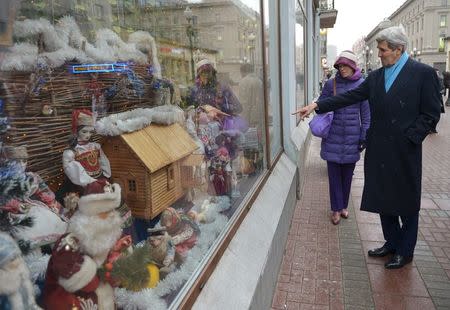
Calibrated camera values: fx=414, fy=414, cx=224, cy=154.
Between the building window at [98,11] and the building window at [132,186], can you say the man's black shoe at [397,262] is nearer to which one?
the building window at [132,186]

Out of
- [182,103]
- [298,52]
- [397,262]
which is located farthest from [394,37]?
[298,52]

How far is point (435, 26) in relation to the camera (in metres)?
68.1

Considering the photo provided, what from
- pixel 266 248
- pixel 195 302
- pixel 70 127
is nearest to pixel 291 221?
pixel 266 248

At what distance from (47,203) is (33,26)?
0.60 metres

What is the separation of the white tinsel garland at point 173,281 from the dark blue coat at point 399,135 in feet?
4.48

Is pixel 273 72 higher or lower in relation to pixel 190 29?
lower

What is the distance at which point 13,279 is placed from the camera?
1.10 metres

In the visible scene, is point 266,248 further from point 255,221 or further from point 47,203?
point 47,203

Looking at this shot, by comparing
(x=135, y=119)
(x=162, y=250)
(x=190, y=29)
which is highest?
(x=190, y=29)

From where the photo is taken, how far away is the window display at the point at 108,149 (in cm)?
130

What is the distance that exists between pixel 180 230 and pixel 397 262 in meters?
2.12

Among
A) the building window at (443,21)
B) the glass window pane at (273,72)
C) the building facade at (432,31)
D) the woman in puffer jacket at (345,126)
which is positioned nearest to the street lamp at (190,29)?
the glass window pane at (273,72)

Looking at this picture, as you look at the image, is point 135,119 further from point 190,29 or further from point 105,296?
point 190,29

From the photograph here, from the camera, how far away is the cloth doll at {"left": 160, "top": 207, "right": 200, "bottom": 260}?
2076mm
